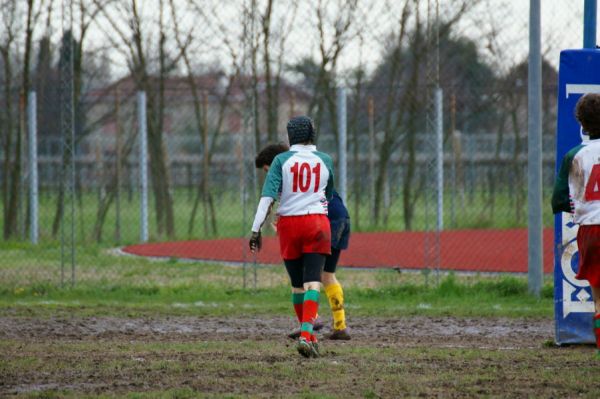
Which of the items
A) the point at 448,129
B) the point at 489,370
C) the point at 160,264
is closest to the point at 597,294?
the point at 489,370

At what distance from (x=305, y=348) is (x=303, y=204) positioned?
1.05 metres

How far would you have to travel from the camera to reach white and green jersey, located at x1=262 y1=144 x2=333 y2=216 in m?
7.59

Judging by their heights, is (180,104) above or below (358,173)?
above

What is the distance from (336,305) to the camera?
8688 mm

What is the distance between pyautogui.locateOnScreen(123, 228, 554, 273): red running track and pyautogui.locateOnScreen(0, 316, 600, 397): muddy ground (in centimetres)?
504

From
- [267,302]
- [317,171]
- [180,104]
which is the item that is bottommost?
[267,302]

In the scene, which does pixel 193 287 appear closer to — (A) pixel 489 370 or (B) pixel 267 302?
(B) pixel 267 302

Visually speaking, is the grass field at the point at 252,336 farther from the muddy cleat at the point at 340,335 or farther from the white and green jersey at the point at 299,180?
the white and green jersey at the point at 299,180

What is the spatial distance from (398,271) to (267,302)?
2.08 metres

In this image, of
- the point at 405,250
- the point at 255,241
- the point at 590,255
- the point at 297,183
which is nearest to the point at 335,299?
the point at 255,241

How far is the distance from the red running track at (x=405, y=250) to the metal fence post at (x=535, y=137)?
3.17m

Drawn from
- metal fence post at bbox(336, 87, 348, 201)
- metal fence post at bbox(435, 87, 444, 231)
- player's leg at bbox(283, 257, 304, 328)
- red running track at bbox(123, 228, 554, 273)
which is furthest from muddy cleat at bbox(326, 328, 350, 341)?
red running track at bbox(123, 228, 554, 273)

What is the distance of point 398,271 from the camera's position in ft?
42.8

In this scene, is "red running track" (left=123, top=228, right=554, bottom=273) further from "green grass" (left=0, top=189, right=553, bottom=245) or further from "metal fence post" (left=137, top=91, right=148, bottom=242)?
"metal fence post" (left=137, top=91, right=148, bottom=242)
